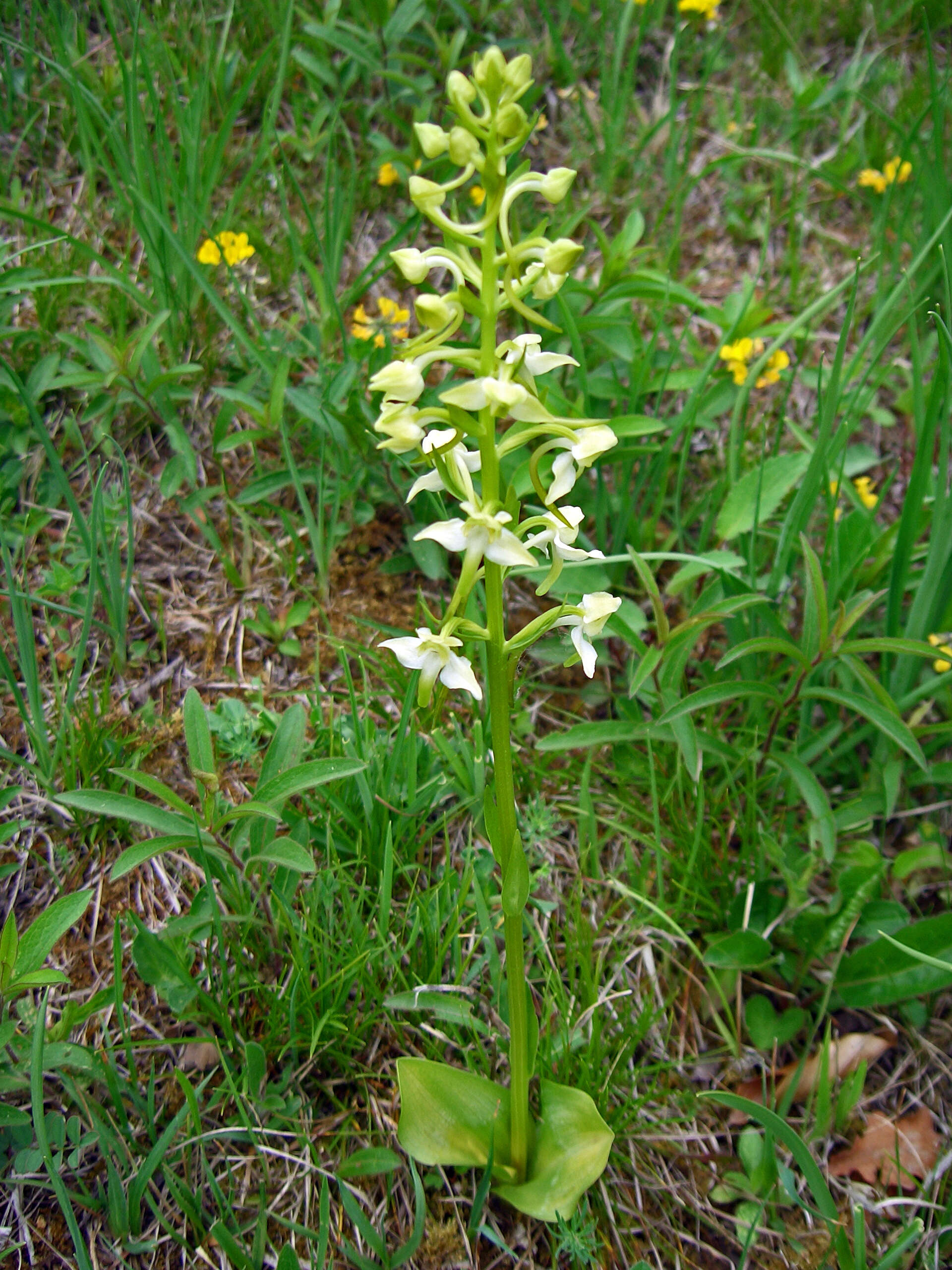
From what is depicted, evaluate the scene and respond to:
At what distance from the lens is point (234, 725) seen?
194cm

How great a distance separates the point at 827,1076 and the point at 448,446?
1449 mm

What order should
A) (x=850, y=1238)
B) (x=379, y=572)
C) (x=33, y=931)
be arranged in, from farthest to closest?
(x=379, y=572) → (x=850, y=1238) → (x=33, y=931)

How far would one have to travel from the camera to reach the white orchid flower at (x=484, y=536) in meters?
1.16

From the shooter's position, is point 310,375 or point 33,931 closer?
point 33,931

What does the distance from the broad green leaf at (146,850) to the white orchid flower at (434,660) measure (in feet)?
1.91

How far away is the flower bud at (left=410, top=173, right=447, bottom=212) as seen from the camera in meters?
1.16

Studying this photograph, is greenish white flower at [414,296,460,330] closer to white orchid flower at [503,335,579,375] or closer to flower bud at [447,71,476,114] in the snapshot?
white orchid flower at [503,335,579,375]

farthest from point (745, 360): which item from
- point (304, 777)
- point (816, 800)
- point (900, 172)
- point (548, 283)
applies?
point (304, 777)

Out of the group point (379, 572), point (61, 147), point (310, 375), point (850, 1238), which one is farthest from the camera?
point (61, 147)

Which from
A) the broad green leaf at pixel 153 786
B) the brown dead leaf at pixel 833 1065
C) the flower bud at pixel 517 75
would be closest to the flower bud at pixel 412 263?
the flower bud at pixel 517 75

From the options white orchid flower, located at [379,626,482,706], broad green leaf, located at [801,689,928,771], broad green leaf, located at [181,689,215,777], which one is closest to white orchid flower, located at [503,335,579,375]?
white orchid flower, located at [379,626,482,706]

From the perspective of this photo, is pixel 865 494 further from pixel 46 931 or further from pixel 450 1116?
pixel 46 931

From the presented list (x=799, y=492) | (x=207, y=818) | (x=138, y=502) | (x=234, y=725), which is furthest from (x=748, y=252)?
(x=207, y=818)

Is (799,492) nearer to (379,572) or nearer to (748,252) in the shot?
(379,572)
